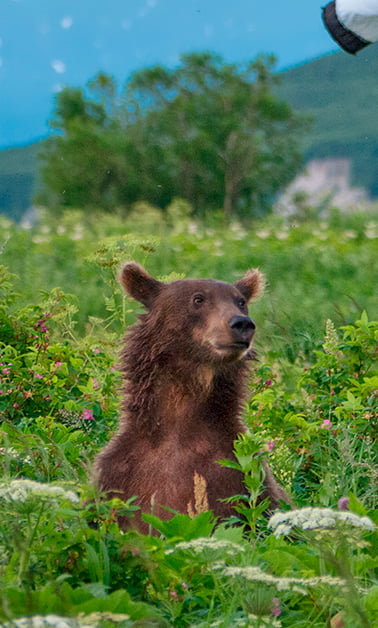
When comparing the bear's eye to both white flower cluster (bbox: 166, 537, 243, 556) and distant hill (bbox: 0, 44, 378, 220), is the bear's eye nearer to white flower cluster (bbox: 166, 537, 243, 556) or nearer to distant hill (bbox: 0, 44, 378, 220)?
white flower cluster (bbox: 166, 537, 243, 556)

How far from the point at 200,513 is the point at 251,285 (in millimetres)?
1723

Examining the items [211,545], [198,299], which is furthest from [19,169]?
[211,545]

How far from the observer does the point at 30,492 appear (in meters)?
1.87

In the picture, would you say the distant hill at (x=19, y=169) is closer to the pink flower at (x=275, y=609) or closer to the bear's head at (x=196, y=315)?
the bear's head at (x=196, y=315)

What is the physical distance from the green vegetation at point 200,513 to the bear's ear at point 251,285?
0.33m

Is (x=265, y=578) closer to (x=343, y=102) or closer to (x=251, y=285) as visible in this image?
(x=251, y=285)

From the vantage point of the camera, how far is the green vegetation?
1851 millimetres

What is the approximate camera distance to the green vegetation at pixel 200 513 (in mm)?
1851

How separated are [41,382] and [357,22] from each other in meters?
3.83

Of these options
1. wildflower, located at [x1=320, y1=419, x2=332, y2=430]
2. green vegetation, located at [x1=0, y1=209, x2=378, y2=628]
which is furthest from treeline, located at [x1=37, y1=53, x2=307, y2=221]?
wildflower, located at [x1=320, y1=419, x2=332, y2=430]

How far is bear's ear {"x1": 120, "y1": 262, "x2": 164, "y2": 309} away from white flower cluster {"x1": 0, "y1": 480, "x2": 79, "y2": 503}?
1.80 metres

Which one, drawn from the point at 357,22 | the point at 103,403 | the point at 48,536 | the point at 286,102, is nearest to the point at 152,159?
the point at 286,102

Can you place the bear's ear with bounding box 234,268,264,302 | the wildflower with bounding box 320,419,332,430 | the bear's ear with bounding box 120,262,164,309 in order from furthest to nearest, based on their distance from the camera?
the wildflower with bounding box 320,419,332,430 < the bear's ear with bounding box 234,268,264,302 < the bear's ear with bounding box 120,262,164,309

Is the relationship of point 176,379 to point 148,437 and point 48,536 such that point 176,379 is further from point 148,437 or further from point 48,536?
point 48,536
